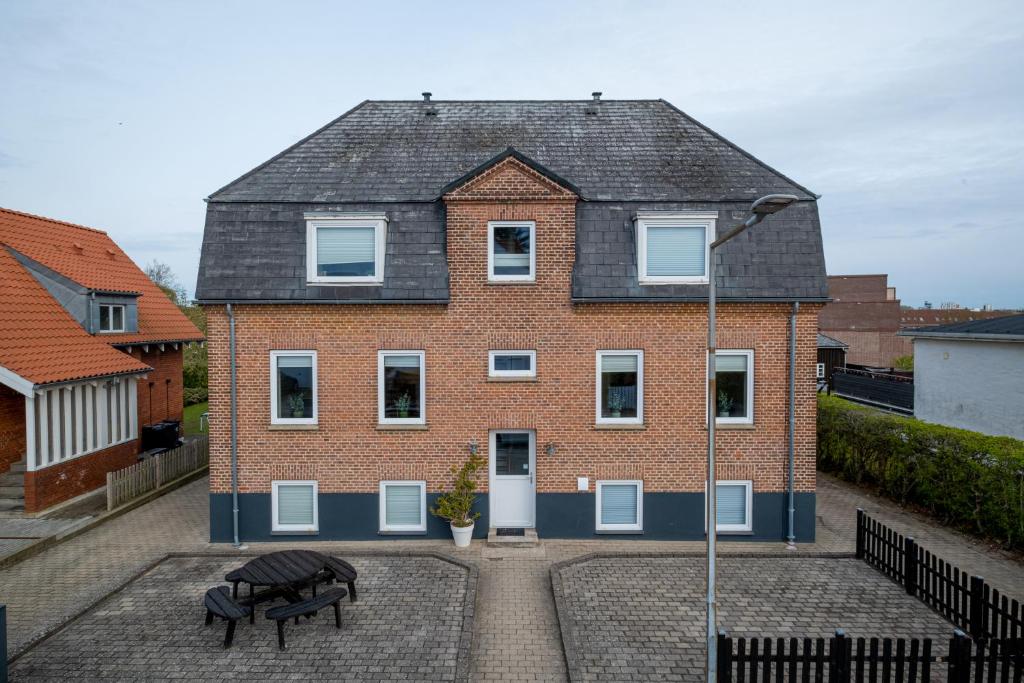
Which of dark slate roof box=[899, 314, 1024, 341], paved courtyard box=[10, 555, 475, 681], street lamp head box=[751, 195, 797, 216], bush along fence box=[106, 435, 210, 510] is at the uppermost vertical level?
street lamp head box=[751, 195, 797, 216]

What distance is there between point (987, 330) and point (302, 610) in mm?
22941

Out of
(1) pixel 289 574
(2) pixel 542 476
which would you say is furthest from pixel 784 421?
(1) pixel 289 574

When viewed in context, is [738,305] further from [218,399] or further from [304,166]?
[218,399]

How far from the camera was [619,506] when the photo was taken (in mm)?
12422

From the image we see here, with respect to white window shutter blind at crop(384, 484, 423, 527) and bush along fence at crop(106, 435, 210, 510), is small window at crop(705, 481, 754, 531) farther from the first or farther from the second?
bush along fence at crop(106, 435, 210, 510)

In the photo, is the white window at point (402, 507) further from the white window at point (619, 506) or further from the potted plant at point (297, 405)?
the white window at point (619, 506)

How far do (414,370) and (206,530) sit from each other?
622cm

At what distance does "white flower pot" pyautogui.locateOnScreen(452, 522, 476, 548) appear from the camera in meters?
11.9

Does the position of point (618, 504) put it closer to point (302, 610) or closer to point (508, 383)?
point (508, 383)

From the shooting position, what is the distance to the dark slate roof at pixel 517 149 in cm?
1268

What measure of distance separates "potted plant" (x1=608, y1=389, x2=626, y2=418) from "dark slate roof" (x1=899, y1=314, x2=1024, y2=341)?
14.5 metres

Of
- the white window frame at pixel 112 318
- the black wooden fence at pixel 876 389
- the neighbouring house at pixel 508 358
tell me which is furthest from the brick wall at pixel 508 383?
the black wooden fence at pixel 876 389

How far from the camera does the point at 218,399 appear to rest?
1212cm


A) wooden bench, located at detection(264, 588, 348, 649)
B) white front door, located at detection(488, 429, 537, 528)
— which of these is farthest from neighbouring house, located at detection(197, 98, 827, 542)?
wooden bench, located at detection(264, 588, 348, 649)
